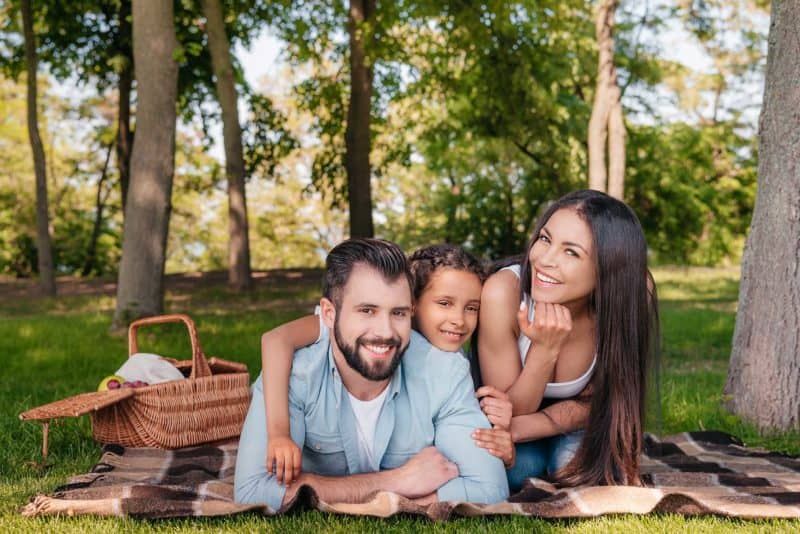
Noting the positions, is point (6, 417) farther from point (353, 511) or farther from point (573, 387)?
point (573, 387)

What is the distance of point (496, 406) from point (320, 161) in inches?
642

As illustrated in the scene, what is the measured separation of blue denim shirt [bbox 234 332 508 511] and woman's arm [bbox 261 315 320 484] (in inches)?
3.6

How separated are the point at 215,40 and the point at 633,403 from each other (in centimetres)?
1136

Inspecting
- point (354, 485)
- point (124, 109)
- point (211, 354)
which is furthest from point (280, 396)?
point (124, 109)

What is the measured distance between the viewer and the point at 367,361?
372 centimetres

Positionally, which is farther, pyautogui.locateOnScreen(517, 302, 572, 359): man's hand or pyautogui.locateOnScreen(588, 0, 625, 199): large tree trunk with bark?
pyautogui.locateOnScreen(588, 0, 625, 199): large tree trunk with bark

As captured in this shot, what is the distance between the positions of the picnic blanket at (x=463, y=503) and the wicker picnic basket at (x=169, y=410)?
111 millimetres

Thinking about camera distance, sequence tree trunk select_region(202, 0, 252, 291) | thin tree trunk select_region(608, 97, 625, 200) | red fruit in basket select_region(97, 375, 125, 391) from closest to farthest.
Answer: red fruit in basket select_region(97, 375, 125, 391), tree trunk select_region(202, 0, 252, 291), thin tree trunk select_region(608, 97, 625, 200)

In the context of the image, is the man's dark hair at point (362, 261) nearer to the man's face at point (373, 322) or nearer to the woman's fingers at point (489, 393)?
the man's face at point (373, 322)

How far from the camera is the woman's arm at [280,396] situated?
367 cm

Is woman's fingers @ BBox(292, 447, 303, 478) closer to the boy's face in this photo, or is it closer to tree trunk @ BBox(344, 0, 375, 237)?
the boy's face

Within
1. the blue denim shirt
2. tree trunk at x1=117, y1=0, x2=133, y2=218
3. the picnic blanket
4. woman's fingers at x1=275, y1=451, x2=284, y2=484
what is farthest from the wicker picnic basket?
tree trunk at x1=117, y1=0, x2=133, y2=218

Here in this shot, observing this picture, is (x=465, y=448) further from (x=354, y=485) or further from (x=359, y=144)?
(x=359, y=144)

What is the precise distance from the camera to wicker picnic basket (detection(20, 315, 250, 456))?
4906 millimetres
